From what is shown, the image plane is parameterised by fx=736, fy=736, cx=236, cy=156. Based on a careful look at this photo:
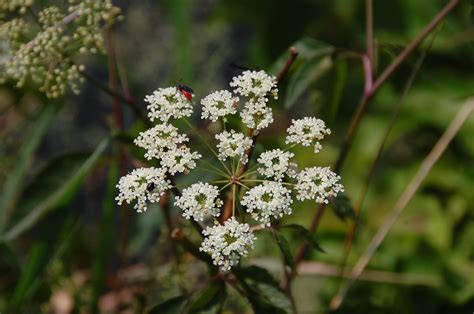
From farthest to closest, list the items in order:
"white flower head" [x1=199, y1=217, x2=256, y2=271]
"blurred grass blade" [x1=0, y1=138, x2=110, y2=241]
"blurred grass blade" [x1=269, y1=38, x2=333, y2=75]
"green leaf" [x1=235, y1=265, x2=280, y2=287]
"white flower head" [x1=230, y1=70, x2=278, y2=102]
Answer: "blurred grass blade" [x1=0, y1=138, x2=110, y2=241]
"blurred grass blade" [x1=269, y1=38, x2=333, y2=75]
"green leaf" [x1=235, y1=265, x2=280, y2=287]
"white flower head" [x1=230, y1=70, x2=278, y2=102]
"white flower head" [x1=199, y1=217, x2=256, y2=271]

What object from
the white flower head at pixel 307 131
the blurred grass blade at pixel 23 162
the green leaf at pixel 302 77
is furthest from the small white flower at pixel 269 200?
the blurred grass blade at pixel 23 162

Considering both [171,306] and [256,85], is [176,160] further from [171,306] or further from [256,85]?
[171,306]

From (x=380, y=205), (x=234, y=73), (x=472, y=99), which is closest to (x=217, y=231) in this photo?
(x=472, y=99)

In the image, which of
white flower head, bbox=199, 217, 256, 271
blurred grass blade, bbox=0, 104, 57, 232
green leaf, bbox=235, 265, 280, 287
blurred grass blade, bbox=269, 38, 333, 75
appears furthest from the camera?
blurred grass blade, bbox=0, 104, 57, 232

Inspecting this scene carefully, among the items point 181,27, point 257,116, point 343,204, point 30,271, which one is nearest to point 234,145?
point 257,116

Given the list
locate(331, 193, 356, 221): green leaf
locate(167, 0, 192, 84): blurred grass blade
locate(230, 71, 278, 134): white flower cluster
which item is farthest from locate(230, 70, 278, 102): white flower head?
locate(167, 0, 192, 84): blurred grass blade

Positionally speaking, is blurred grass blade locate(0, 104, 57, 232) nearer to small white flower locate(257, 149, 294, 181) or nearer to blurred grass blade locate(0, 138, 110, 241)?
blurred grass blade locate(0, 138, 110, 241)
